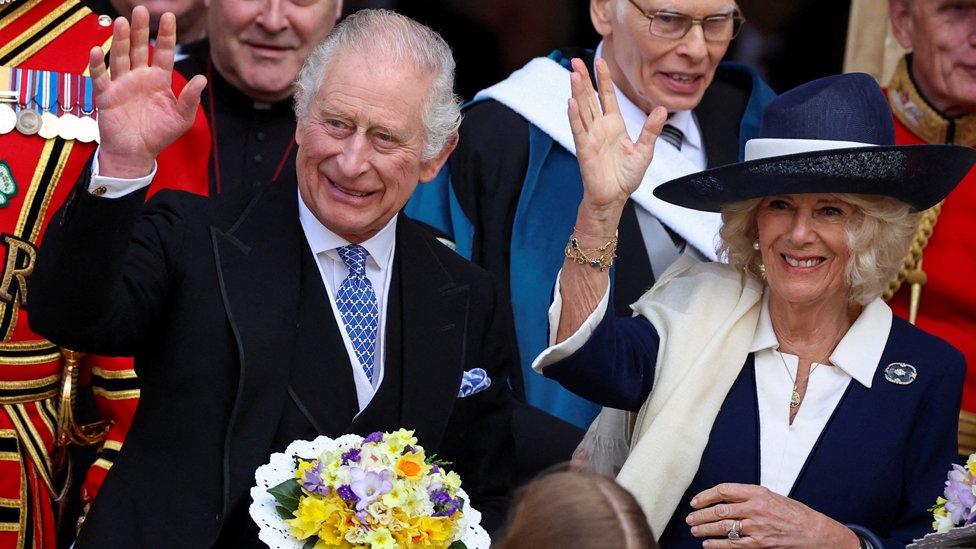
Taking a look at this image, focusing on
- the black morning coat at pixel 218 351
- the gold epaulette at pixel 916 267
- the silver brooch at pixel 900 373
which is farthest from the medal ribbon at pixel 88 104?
the gold epaulette at pixel 916 267

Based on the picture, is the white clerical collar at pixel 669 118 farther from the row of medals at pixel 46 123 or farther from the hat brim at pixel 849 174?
the row of medals at pixel 46 123

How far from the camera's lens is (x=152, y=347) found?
3230mm

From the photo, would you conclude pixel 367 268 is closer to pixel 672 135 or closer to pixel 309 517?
pixel 309 517

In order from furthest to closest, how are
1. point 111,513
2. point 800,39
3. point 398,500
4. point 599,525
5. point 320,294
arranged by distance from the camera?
point 800,39, point 320,294, point 111,513, point 398,500, point 599,525

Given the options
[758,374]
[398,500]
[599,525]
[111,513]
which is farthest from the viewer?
[758,374]

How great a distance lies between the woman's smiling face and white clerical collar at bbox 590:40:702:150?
968 mm

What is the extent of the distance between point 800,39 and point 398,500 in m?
3.19

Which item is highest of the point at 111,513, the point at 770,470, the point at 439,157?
the point at 439,157

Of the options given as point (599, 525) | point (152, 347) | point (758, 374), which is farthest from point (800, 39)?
point (599, 525)

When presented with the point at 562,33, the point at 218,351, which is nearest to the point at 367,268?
the point at 218,351

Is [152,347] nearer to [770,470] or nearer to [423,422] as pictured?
[423,422]

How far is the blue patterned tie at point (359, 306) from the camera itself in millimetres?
3379

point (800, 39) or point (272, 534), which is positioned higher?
point (800, 39)

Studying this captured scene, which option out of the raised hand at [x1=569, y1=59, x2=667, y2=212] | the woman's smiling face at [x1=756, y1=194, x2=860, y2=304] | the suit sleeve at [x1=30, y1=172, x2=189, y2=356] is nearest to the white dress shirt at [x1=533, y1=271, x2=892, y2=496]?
the woman's smiling face at [x1=756, y1=194, x2=860, y2=304]
